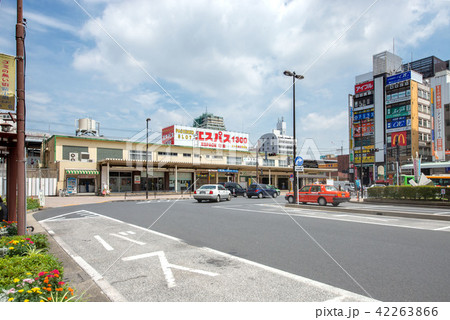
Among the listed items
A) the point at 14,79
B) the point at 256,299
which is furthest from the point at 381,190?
the point at 14,79

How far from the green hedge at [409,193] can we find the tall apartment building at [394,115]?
1152 inches

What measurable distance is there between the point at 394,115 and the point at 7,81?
6764 centimetres

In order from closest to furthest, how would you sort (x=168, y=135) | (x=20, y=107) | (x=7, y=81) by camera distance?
(x=20, y=107), (x=7, y=81), (x=168, y=135)

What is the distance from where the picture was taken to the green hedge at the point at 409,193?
21758 millimetres

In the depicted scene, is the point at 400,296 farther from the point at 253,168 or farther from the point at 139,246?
the point at 253,168

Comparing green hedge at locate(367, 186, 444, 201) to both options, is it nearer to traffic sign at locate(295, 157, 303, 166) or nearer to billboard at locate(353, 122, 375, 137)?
traffic sign at locate(295, 157, 303, 166)

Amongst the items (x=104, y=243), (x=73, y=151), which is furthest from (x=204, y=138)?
(x=104, y=243)

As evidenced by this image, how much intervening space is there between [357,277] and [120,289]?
12.8ft

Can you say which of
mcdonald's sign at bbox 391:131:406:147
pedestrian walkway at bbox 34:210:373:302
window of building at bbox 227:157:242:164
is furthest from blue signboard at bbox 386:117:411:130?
pedestrian walkway at bbox 34:210:373:302

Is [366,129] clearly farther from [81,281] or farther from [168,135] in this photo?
[81,281]

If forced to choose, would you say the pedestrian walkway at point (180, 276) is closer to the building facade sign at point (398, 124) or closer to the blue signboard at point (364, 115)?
the building facade sign at point (398, 124)

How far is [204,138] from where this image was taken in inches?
1933

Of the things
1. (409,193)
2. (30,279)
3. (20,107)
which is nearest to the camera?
(30,279)
